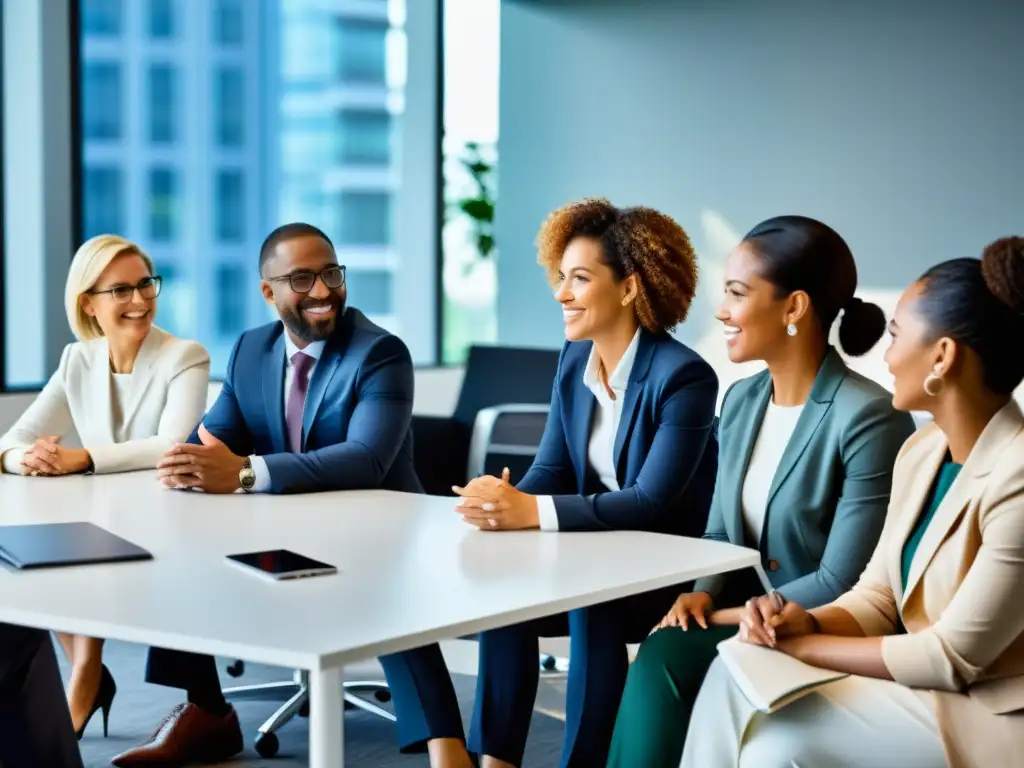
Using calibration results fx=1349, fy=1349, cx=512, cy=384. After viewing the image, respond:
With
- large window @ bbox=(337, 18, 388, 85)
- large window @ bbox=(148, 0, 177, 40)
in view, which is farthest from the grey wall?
large window @ bbox=(148, 0, 177, 40)

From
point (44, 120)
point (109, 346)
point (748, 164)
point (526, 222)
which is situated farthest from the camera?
point (526, 222)

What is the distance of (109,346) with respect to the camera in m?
3.54

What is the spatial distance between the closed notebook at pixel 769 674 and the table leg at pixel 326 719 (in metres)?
0.58

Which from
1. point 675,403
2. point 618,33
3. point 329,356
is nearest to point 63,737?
point 329,356

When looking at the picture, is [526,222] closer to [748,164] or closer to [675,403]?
[748,164]

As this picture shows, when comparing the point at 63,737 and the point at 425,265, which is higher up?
the point at 425,265

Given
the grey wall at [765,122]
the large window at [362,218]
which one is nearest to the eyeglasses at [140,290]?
the grey wall at [765,122]

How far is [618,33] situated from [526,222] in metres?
1.12

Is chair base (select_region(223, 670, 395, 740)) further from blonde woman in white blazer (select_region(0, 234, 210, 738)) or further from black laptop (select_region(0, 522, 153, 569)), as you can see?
black laptop (select_region(0, 522, 153, 569))

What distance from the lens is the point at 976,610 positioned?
1.81m

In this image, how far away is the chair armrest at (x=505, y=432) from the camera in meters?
4.70

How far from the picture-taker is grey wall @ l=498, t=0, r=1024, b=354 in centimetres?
600

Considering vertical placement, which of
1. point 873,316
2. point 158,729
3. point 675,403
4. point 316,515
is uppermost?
point 873,316

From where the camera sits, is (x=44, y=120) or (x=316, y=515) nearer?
(x=316, y=515)
